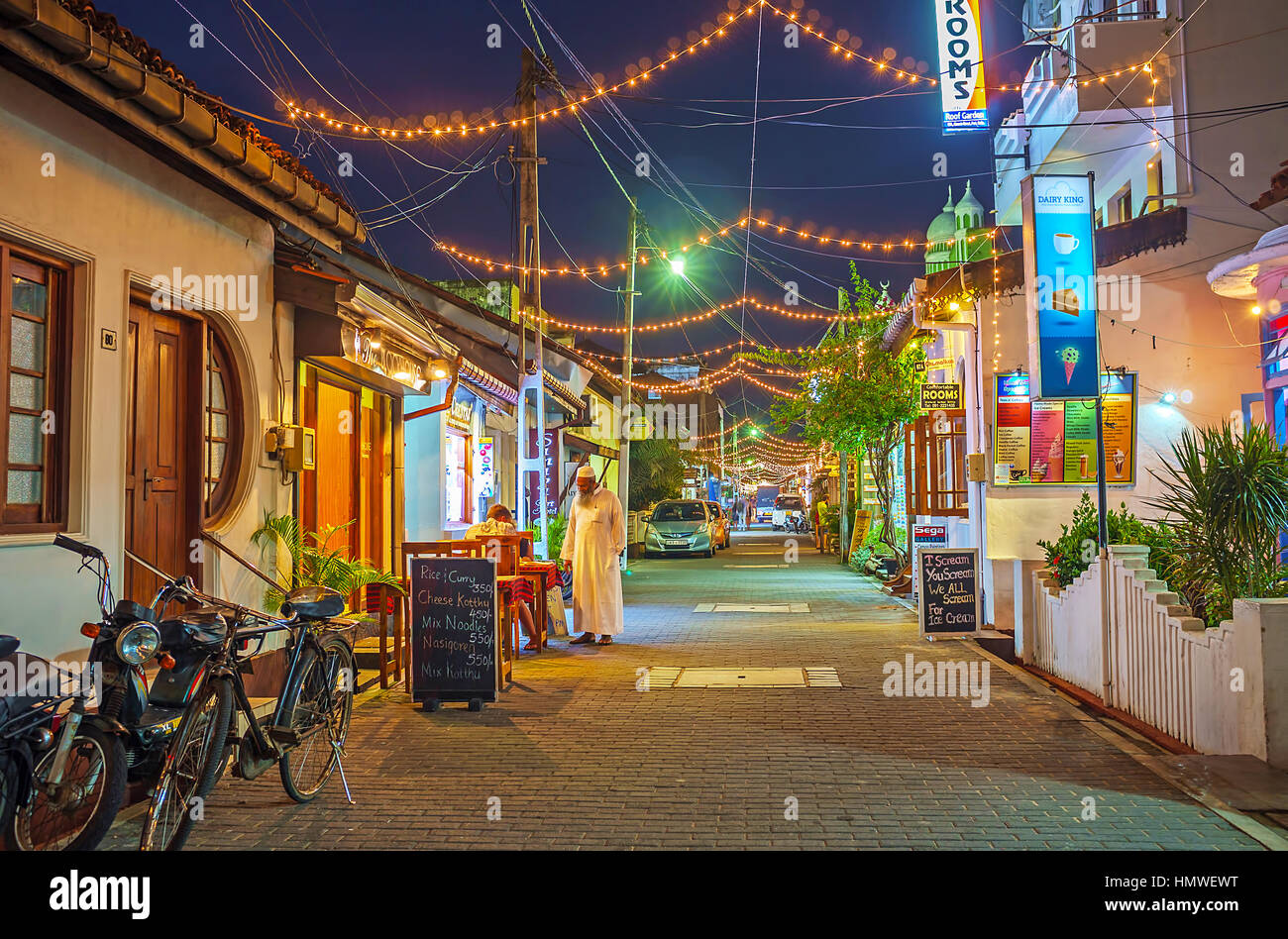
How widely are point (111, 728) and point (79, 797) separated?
0.31 metres

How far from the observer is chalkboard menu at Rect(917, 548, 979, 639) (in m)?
11.9

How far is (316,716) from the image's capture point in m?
5.82

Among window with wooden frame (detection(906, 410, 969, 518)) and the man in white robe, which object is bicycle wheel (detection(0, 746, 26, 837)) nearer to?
the man in white robe

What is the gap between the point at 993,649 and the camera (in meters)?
11.4

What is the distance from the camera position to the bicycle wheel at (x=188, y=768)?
4.46 m

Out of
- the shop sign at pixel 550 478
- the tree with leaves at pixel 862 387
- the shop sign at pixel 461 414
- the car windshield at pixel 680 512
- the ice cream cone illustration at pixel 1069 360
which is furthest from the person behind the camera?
the car windshield at pixel 680 512

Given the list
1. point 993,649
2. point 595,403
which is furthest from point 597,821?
point 595,403

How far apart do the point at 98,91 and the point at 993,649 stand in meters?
10.0

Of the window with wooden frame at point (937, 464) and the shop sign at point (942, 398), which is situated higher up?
the shop sign at point (942, 398)

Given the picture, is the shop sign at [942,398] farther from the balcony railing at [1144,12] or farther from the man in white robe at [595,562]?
the balcony railing at [1144,12]

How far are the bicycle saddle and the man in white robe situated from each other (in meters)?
6.28

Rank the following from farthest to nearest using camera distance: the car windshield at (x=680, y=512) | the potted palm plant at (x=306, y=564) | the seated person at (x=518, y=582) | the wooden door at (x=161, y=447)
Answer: the car windshield at (x=680, y=512), the seated person at (x=518, y=582), the potted palm plant at (x=306, y=564), the wooden door at (x=161, y=447)

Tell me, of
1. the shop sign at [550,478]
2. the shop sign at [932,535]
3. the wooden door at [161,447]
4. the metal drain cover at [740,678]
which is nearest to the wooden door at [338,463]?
the wooden door at [161,447]
